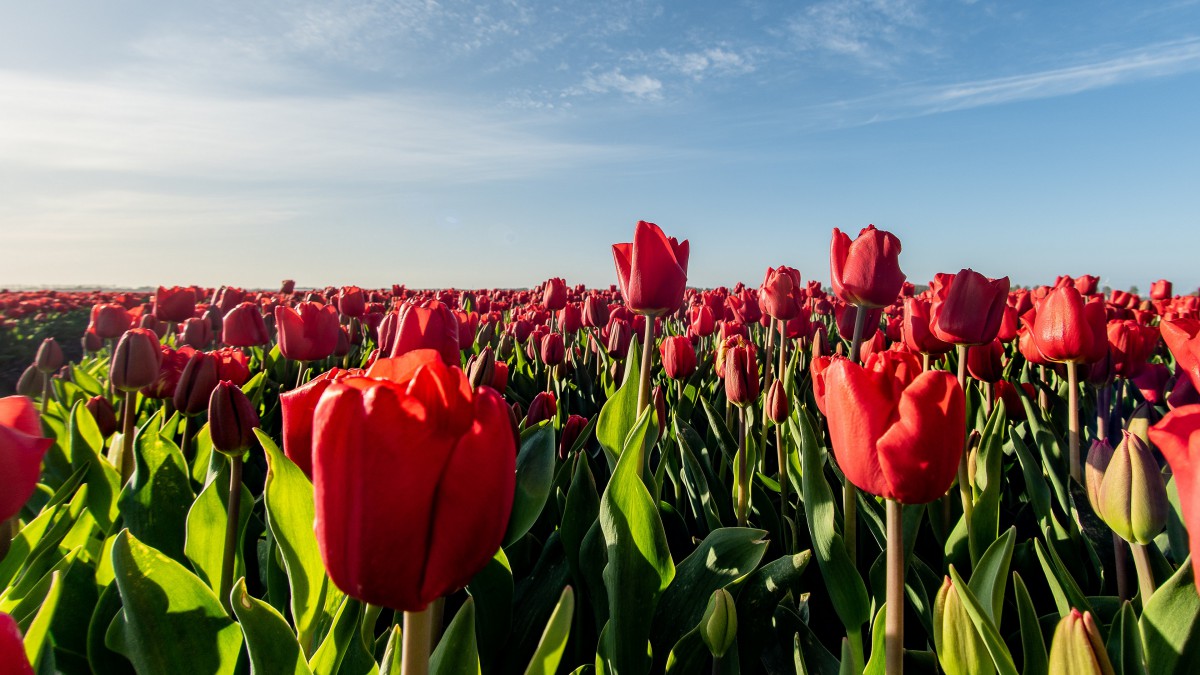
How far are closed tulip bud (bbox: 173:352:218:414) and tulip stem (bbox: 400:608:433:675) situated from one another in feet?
5.28

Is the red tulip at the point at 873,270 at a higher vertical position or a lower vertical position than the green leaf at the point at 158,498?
higher

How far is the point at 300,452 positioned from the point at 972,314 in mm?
1934

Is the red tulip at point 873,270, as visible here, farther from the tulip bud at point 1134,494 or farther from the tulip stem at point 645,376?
the tulip bud at point 1134,494

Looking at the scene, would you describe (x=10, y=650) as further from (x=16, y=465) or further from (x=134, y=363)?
(x=134, y=363)

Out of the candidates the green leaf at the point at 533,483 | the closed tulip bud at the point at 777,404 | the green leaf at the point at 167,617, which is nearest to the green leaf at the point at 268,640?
the green leaf at the point at 167,617

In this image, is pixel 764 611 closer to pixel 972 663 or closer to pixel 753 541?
pixel 753 541

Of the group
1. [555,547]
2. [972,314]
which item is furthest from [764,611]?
[972,314]

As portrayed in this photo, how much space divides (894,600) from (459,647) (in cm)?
60

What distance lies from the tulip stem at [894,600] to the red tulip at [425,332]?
83 cm

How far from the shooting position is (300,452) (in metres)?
0.88

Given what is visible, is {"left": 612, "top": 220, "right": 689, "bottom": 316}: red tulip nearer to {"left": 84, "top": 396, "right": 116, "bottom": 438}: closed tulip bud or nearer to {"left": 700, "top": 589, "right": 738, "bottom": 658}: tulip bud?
{"left": 700, "top": 589, "right": 738, "bottom": 658}: tulip bud

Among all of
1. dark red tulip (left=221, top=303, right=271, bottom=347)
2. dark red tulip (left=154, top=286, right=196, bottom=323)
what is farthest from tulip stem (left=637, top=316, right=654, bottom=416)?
dark red tulip (left=154, top=286, right=196, bottom=323)

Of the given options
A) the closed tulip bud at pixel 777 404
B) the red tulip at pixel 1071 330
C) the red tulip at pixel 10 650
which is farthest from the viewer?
the closed tulip bud at pixel 777 404

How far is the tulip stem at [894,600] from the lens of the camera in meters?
0.94
